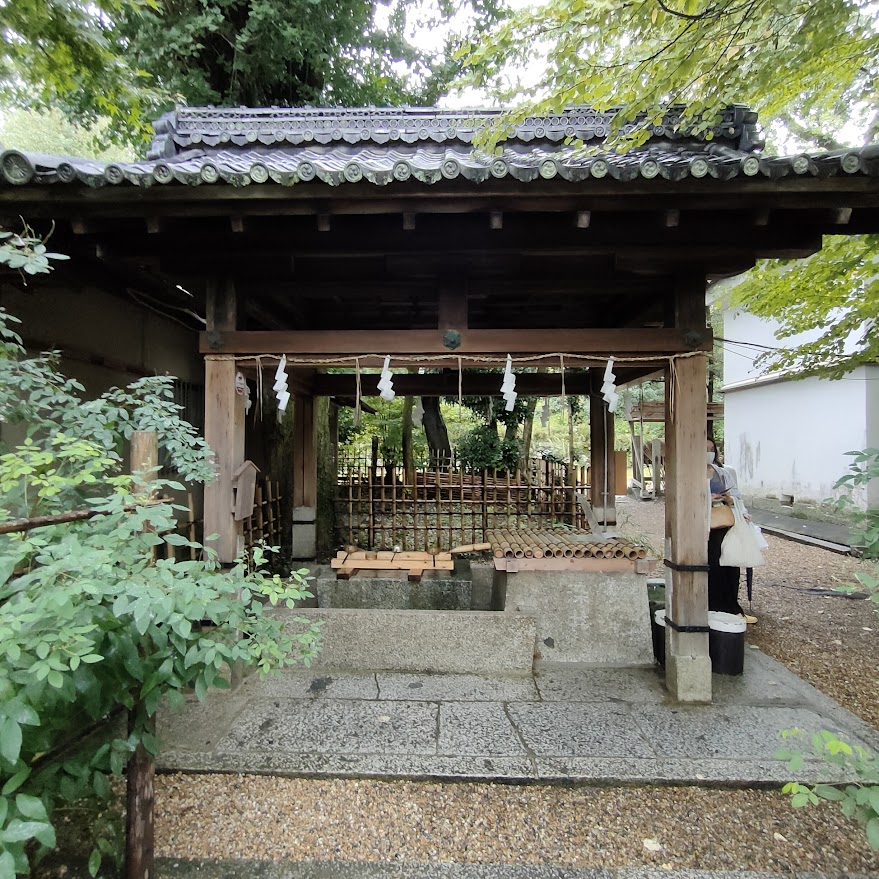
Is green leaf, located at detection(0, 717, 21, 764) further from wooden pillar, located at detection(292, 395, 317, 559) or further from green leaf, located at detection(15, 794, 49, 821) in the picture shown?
wooden pillar, located at detection(292, 395, 317, 559)

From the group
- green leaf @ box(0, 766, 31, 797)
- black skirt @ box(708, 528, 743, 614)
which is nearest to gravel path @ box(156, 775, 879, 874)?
green leaf @ box(0, 766, 31, 797)

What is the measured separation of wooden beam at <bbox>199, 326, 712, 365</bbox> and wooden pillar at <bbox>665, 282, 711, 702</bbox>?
24cm

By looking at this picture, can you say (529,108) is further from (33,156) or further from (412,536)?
(412,536)

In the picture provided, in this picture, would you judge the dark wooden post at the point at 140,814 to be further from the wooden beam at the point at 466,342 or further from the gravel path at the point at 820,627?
the gravel path at the point at 820,627

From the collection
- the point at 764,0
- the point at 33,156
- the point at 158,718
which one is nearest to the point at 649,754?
the point at 158,718

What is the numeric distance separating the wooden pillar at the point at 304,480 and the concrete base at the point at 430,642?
282cm

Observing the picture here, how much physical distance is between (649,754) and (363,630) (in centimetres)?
242

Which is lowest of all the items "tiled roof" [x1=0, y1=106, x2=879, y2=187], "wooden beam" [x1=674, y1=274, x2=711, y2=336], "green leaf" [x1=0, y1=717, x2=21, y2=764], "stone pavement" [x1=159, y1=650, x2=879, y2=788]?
"stone pavement" [x1=159, y1=650, x2=879, y2=788]

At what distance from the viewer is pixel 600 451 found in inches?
292

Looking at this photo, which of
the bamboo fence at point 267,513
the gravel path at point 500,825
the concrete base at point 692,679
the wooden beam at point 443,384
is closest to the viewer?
the gravel path at point 500,825

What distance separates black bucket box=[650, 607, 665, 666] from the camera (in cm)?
475

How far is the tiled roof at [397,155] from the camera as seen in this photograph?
3.01 m

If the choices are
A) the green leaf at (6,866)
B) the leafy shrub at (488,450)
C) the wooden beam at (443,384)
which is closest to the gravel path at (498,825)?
the green leaf at (6,866)

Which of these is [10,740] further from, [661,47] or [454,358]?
[661,47]
